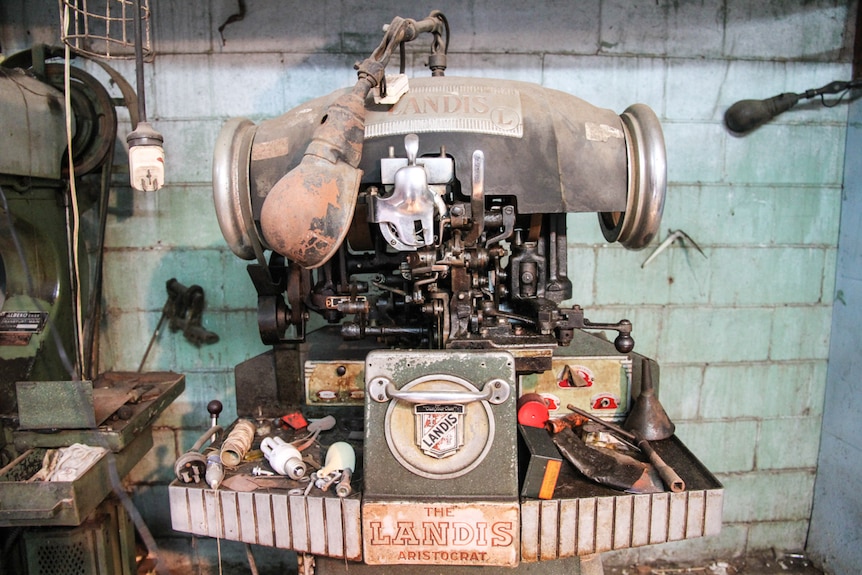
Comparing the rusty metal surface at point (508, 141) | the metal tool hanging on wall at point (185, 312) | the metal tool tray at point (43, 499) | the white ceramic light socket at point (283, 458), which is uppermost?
the rusty metal surface at point (508, 141)

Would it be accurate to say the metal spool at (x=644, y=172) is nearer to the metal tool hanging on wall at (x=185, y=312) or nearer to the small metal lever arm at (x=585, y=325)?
the small metal lever arm at (x=585, y=325)

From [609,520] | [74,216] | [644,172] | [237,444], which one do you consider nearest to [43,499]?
[237,444]

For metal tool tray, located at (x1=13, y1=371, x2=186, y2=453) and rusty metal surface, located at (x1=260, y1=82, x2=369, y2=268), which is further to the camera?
metal tool tray, located at (x1=13, y1=371, x2=186, y2=453)

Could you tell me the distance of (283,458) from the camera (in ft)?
4.33

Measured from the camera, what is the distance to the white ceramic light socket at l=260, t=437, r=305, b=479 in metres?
1.30

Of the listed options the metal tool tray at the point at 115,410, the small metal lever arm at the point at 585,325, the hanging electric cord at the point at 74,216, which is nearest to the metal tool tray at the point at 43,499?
the metal tool tray at the point at 115,410

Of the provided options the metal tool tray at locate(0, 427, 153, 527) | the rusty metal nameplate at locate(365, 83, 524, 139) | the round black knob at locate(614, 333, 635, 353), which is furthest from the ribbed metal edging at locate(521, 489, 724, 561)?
the metal tool tray at locate(0, 427, 153, 527)

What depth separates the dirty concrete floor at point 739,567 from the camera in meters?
2.47

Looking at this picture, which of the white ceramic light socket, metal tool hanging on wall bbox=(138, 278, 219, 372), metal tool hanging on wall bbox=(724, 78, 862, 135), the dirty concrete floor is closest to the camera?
the white ceramic light socket

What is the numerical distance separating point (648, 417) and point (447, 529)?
67cm

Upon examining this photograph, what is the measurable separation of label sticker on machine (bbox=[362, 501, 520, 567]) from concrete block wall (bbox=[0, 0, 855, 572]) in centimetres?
136

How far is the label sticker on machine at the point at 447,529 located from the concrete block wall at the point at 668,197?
1361mm

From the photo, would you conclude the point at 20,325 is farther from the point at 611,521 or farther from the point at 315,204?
the point at 611,521

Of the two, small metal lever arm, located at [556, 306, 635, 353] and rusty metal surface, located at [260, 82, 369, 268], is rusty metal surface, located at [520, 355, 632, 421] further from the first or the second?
rusty metal surface, located at [260, 82, 369, 268]
